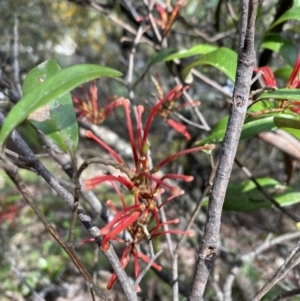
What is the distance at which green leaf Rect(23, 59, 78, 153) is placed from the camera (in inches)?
25.5

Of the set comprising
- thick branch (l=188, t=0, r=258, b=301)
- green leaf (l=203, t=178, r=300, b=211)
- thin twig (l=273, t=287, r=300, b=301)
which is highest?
green leaf (l=203, t=178, r=300, b=211)

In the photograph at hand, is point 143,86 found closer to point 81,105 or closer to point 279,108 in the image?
point 81,105

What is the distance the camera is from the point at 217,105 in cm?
287

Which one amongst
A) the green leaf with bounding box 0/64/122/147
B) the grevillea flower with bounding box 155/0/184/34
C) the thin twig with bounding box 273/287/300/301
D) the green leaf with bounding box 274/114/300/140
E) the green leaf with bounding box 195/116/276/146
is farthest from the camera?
the grevillea flower with bounding box 155/0/184/34

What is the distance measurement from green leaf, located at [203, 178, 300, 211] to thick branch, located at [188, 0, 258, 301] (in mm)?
510

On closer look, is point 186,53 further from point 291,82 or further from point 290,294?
point 290,294

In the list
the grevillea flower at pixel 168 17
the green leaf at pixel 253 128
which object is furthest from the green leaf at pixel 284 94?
the grevillea flower at pixel 168 17

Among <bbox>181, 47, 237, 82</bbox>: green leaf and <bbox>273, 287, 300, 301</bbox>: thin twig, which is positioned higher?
<bbox>181, 47, 237, 82</bbox>: green leaf

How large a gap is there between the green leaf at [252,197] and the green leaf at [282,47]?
1.17ft

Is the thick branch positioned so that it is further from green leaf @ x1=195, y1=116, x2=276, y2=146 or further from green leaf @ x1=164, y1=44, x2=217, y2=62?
green leaf @ x1=164, y1=44, x2=217, y2=62

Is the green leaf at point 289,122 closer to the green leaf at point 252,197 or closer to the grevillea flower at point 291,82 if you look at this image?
the grevillea flower at point 291,82

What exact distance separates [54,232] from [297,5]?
0.86 meters

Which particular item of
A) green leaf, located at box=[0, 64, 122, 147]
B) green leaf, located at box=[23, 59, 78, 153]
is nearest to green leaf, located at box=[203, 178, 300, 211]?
green leaf, located at box=[23, 59, 78, 153]

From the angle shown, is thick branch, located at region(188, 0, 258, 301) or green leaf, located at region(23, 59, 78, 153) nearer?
thick branch, located at region(188, 0, 258, 301)
